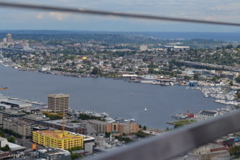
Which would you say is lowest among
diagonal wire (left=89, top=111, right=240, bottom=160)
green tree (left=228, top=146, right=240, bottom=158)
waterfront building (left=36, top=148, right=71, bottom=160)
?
waterfront building (left=36, top=148, right=71, bottom=160)

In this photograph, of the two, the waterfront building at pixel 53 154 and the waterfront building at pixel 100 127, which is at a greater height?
the waterfront building at pixel 53 154

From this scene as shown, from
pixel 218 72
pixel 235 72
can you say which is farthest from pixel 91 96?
pixel 235 72

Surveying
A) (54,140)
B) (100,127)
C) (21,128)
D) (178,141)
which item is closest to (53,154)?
(54,140)

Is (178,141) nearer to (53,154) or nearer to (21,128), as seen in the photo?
(53,154)

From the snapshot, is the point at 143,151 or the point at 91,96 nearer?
the point at 143,151

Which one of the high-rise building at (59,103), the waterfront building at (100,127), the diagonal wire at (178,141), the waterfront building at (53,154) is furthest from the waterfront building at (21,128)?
the diagonal wire at (178,141)

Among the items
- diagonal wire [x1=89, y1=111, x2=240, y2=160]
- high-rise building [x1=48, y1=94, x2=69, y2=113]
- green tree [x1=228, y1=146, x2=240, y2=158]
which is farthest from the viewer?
high-rise building [x1=48, y1=94, x2=69, y2=113]

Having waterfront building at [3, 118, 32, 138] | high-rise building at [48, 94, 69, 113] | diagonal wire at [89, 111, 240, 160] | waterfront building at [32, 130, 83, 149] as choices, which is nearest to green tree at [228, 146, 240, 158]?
diagonal wire at [89, 111, 240, 160]

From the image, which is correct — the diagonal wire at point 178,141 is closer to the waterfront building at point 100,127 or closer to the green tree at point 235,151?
the green tree at point 235,151

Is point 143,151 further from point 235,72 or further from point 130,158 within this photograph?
point 235,72

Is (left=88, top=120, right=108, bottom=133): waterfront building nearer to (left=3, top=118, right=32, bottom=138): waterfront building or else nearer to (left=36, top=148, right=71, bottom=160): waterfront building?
(left=3, top=118, right=32, bottom=138): waterfront building

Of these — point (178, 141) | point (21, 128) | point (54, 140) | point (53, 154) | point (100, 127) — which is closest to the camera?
point (178, 141)
